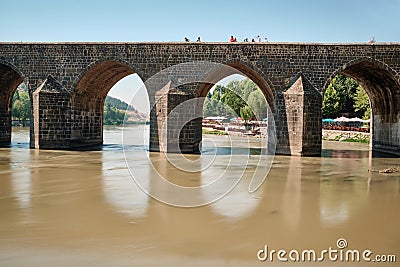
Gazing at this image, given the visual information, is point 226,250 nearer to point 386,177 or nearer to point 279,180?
point 279,180

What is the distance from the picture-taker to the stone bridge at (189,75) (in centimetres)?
1814

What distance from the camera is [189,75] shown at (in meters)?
18.9

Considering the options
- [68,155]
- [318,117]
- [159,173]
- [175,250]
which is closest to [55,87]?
[68,155]

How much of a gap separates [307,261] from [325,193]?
4.64 meters

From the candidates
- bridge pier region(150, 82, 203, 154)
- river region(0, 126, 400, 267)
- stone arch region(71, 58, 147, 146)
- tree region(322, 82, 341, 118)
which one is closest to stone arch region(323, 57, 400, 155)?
bridge pier region(150, 82, 203, 154)

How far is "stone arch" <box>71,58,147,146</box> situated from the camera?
19.7 metres

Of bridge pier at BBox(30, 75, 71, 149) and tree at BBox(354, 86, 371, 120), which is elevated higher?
tree at BBox(354, 86, 371, 120)

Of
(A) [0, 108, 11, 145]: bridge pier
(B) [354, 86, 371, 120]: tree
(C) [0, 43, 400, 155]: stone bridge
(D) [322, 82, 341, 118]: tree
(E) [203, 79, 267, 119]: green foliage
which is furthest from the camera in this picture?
(E) [203, 79, 267, 119]: green foliage

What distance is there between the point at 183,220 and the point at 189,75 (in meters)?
12.3

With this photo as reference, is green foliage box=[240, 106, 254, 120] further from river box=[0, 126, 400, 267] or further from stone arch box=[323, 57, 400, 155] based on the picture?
river box=[0, 126, 400, 267]

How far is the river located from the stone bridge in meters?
6.03

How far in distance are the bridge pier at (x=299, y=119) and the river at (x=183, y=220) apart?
5568mm

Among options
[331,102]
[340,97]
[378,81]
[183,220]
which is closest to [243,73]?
[378,81]

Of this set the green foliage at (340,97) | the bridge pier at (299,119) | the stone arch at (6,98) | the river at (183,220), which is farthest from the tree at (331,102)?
the river at (183,220)
